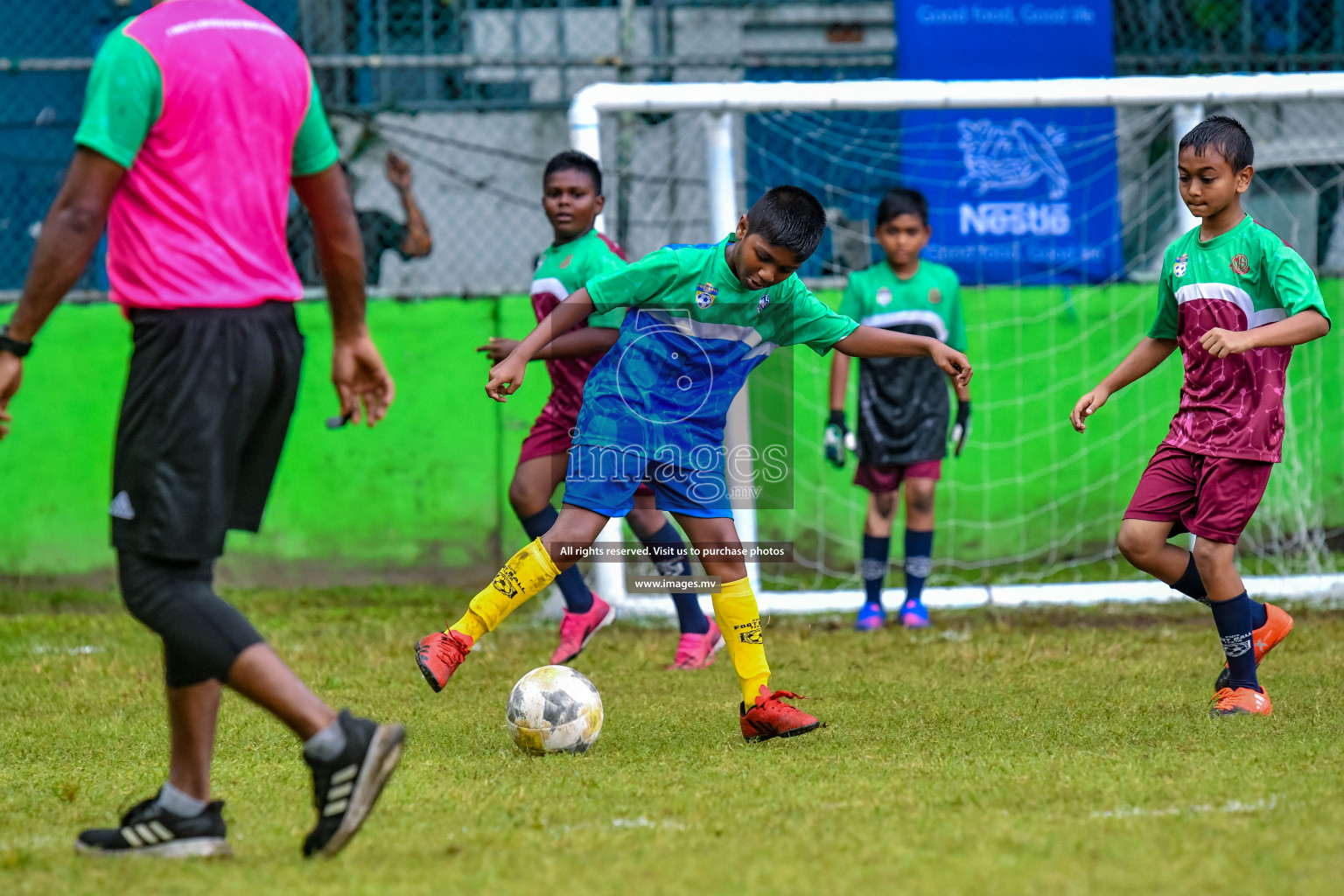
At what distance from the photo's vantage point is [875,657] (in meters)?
5.61

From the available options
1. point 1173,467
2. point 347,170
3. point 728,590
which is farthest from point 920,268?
point 347,170

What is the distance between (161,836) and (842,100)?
15.7 ft

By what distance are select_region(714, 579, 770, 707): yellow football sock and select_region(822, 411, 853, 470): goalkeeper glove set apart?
6.85ft

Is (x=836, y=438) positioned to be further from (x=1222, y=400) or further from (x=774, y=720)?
(x=774, y=720)

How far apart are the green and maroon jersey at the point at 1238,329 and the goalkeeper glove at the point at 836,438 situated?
2.06m

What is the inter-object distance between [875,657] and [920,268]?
1.87 metres

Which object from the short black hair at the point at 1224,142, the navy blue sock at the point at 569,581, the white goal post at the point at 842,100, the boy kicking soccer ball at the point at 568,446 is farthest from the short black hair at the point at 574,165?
the short black hair at the point at 1224,142

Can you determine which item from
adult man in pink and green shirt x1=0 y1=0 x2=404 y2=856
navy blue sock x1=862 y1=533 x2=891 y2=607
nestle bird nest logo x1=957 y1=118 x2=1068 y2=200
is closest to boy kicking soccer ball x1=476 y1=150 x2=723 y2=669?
navy blue sock x1=862 y1=533 x2=891 y2=607

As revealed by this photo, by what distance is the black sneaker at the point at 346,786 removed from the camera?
8.96 feet

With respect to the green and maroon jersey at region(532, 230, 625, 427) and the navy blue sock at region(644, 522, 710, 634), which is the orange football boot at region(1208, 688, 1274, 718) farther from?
the green and maroon jersey at region(532, 230, 625, 427)

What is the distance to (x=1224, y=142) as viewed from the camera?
4.21 metres

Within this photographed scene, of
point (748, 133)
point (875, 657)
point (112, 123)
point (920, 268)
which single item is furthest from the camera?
point (748, 133)

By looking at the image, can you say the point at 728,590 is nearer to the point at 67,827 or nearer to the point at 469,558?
the point at 67,827

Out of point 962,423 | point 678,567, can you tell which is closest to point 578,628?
point 678,567
